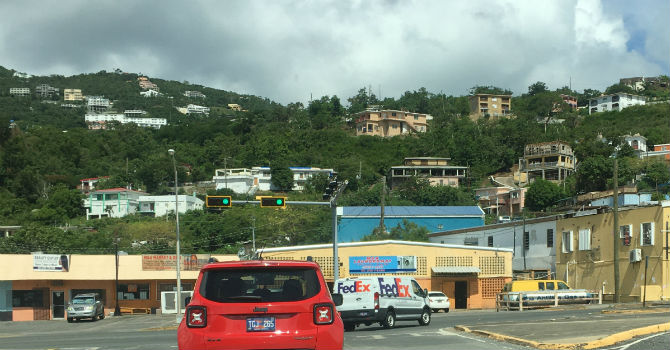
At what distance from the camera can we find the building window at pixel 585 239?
5368cm

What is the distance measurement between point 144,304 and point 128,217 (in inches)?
2199

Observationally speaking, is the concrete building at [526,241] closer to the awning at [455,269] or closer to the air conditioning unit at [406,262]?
the awning at [455,269]

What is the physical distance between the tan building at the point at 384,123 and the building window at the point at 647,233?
395ft

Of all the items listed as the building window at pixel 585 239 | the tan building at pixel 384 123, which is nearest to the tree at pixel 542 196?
the building window at pixel 585 239

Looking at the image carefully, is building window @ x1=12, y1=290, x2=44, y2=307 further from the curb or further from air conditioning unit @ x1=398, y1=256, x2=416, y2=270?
the curb

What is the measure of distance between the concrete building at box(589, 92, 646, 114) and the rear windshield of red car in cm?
18340

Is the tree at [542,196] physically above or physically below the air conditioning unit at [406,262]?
above

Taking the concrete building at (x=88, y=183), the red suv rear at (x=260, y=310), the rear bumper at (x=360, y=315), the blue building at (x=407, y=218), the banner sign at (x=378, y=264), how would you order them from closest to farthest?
the red suv rear at (x=260, y=310) < the rear bumper at (x=360, y=315) < the banner sign at (x=378, y=264) < the blue building at (x=407, y=218) < the concrete building at (x=88, y=183)

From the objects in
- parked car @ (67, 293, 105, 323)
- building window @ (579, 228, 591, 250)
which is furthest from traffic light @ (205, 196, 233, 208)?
building window @ (579, 228, 591, 250)

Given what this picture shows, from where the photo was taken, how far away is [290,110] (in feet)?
582

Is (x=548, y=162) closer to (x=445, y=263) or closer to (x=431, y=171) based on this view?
(x=431, y=171)

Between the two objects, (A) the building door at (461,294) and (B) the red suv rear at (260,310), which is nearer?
(B) the red suv rear at (260,310)

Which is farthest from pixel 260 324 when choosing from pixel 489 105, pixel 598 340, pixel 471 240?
pixel 489 105

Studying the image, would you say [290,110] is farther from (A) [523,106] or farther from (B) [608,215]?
(B) [608,215]
